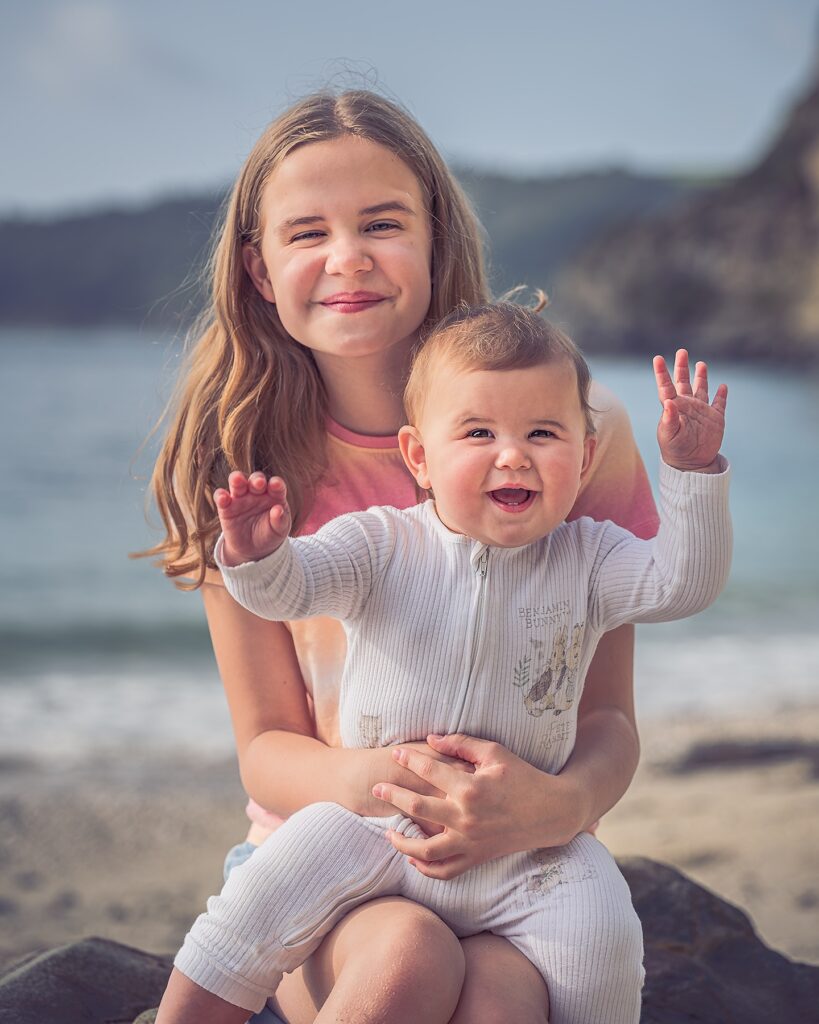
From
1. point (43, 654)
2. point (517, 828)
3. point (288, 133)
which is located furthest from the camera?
point (43, 654)

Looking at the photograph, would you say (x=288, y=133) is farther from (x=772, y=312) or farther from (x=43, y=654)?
(x=772, y=312)

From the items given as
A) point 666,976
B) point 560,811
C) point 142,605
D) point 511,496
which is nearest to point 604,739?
point 560,811

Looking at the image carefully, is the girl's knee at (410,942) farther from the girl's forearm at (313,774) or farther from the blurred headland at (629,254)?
the blurred headland at (629,254)

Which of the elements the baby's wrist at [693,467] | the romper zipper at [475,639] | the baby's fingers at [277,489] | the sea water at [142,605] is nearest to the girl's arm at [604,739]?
the romper zipper at [475,639]

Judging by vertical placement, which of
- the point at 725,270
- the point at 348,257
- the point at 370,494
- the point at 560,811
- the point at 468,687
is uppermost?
the point at 725,270

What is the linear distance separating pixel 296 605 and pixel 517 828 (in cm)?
43

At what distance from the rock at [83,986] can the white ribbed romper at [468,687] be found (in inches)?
25.7

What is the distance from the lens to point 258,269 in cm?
227

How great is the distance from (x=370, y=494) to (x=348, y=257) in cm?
44

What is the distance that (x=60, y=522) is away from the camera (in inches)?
546

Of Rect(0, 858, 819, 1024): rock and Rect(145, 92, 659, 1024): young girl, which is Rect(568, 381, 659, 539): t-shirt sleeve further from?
Rect(0, 858, 819, 1024): rock

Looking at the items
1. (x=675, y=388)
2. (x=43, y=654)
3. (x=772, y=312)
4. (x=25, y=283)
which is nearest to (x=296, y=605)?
(x=675, y=388)

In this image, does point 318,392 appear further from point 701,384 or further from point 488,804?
point 488,804

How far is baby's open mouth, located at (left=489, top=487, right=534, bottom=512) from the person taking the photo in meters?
1.77
